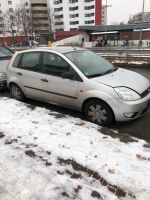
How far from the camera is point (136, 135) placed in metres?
4.82

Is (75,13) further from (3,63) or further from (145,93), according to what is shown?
(145,93)

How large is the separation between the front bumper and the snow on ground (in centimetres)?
48

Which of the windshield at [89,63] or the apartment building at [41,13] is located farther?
the apartment building at [41,13]

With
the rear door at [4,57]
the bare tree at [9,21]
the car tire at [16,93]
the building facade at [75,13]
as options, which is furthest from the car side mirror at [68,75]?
the building facade at [75,13]

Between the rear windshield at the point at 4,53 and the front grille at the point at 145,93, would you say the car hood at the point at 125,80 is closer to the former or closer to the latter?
the front grille at the point at 145,93

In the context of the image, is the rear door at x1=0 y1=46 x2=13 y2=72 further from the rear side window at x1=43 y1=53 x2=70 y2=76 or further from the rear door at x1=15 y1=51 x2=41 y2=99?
the rear side window at x1=43 y1=53 x2=70 y2=76

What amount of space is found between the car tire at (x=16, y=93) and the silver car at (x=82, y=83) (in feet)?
0.16

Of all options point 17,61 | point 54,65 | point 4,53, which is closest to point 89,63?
point 54,65

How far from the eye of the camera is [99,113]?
5133mm

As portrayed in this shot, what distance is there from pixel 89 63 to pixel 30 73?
1.59 metres

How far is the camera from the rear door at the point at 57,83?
5.43 m

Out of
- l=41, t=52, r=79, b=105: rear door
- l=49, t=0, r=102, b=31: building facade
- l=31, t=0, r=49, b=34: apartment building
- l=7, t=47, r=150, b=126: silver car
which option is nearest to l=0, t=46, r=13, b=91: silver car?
l=7, t=47, r=150, b=126: silver car

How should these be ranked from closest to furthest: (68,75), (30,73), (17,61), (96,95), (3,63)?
(96,95)
(68,75)
(30,73)
(17,61)
(3,63)

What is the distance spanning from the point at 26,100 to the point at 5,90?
1.61 meters
